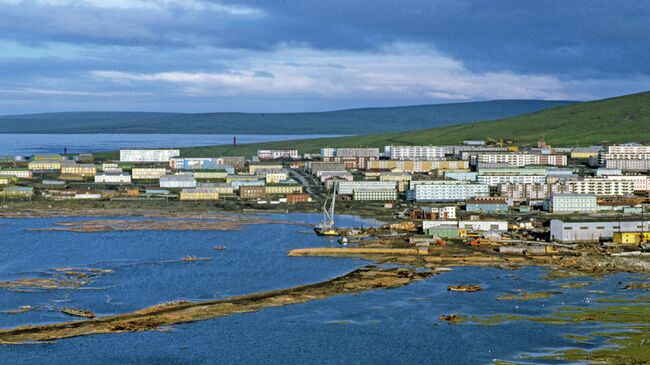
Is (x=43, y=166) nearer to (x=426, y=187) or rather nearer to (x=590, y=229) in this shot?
(x=426, y=187)

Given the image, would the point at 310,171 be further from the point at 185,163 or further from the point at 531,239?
the point at 531,239

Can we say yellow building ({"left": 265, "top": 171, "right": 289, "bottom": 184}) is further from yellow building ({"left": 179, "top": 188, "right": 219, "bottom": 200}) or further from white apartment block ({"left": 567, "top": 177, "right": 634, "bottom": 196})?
white apartment block ({"left": 567, "top": 177, "right": 634, "bottom": 196})

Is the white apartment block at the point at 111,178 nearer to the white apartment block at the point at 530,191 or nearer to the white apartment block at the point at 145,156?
the white apartment block at the point at 145,156

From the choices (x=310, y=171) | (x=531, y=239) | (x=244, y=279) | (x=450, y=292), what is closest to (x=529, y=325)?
(x=450, y=292)

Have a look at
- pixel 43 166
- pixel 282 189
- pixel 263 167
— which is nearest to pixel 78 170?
pixel 43 166

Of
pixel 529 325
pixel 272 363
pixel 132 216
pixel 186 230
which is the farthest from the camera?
pixel 132 216

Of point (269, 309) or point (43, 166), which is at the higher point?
point (43, 166)
